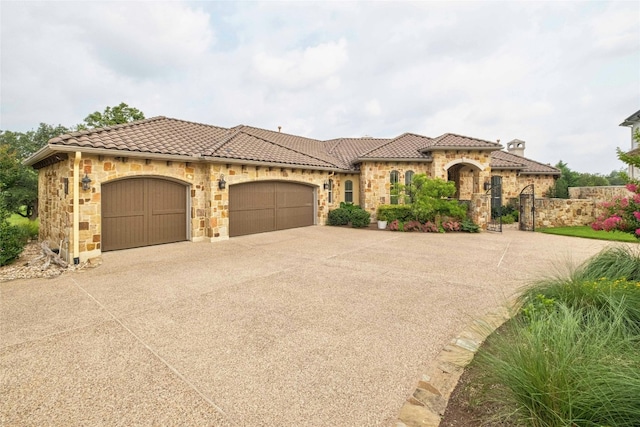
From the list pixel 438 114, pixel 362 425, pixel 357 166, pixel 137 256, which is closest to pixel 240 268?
pixel 137 256

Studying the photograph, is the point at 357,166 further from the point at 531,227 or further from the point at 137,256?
Answer: the point at 137,256

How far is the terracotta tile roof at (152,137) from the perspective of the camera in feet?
26.6

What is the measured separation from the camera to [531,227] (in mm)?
14992

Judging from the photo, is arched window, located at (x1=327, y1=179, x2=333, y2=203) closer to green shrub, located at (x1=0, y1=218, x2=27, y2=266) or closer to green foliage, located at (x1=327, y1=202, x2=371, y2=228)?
green foliage, located at (x1=327, y1=202, x2=371, y2=228)

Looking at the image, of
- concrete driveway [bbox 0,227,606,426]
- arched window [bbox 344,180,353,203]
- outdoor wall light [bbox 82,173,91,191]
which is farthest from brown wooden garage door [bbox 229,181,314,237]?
outdoor wall light [bbox 82,173,91,191]

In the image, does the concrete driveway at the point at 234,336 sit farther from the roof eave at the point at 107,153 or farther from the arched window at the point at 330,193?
the arched window at the point at 330,193

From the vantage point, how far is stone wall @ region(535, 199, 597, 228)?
1542cm

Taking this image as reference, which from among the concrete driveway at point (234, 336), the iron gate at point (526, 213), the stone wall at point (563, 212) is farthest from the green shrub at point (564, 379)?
the stone wall at point (563, 212)

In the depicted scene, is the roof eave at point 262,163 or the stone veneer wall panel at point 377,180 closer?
the roof eave at point 262,163

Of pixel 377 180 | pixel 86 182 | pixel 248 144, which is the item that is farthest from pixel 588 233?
pixel 86 182

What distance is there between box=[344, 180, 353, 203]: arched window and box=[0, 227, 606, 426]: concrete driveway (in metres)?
10.5

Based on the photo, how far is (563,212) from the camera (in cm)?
1546

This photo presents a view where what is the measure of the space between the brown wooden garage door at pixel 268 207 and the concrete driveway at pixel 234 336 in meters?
4.12

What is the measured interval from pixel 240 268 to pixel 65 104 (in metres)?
18.8
